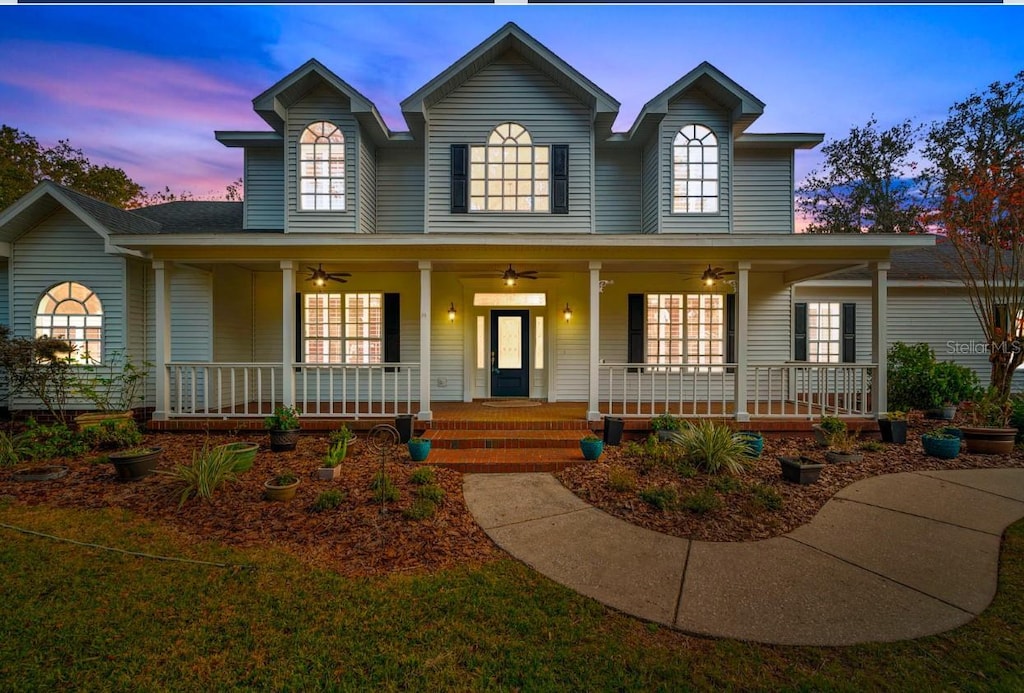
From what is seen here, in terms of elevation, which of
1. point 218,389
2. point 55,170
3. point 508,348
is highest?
point 55,170

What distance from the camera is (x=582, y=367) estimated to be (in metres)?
9.59

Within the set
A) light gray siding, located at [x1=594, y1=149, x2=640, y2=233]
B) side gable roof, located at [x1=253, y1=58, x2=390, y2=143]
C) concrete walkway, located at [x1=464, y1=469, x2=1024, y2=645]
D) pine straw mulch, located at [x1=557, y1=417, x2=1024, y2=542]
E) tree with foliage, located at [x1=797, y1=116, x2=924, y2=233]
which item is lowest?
concrete walkway, located at [x1=464, y1=469, x2=1024, y2=645]

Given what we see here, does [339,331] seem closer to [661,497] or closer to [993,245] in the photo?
[661,497]

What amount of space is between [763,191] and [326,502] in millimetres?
10383

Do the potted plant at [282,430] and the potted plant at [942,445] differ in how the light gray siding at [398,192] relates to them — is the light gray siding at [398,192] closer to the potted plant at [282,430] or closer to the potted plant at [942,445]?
the potted plant at [282,430]

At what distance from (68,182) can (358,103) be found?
21.8 m

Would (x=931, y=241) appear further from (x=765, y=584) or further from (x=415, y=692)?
(x=415, y=692)

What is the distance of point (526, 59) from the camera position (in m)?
8.78

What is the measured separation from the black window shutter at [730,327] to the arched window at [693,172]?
6.48 feet

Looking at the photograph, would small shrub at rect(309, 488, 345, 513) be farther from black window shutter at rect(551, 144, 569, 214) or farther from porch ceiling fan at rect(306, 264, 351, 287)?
black window shutter at rect(551, 144, 569, 214)

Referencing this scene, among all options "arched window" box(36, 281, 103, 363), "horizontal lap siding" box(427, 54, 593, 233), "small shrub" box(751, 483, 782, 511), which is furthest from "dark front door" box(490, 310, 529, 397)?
"arched window" box(36, 281, 103, 363)

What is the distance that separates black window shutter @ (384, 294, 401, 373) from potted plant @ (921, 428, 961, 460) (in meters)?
9.22

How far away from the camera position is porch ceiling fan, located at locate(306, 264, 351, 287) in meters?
8.62

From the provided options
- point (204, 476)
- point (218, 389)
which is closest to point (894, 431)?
point (204, 476)
